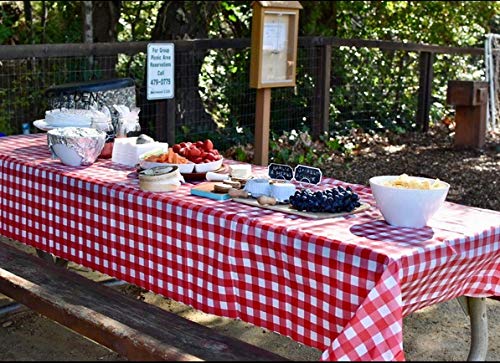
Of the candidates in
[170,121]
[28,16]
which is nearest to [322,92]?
[170,121]

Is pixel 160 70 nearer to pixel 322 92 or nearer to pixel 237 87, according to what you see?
pixel 237 87

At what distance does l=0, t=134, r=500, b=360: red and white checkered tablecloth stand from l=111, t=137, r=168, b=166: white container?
18cm

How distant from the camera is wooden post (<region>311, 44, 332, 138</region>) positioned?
32.2 feet

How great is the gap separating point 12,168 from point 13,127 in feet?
14.8

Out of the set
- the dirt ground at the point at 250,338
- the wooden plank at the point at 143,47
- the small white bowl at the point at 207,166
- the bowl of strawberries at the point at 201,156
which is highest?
the wooden plank at the point at 143,47

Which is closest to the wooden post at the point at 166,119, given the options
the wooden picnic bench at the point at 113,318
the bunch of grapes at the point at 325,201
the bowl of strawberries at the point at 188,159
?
the bowl of strawberries at the point at 188,159

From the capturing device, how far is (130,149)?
4430mm

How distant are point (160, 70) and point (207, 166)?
3.59 metres

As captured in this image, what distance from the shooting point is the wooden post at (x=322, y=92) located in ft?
32.2

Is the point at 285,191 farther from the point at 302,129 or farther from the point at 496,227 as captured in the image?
the point at 302,129

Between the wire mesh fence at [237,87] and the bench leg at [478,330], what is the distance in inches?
183

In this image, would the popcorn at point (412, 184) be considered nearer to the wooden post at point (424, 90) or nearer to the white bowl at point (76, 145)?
the white bowl at point (76, 145)

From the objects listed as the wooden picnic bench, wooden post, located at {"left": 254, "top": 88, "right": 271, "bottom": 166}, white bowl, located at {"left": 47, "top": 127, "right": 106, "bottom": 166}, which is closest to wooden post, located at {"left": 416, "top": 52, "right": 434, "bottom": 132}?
wooden post, located at {"left": 254, "top": 88, "right": 271, "bottom": 166}

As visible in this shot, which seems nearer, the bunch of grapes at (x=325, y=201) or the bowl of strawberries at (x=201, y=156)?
the bunch of grapes at (x=325, y=201)
